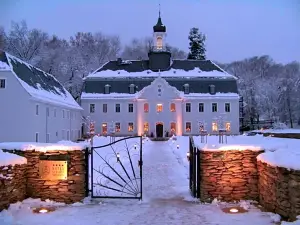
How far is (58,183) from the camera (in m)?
10.5

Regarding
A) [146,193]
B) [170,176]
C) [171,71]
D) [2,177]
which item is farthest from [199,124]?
[2,177]

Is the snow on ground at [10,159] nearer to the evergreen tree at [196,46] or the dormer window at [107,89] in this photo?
the dormer window at [107,89]

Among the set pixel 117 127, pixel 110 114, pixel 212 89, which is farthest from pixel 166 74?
pixel 117 127

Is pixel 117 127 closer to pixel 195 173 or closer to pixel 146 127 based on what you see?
pixel 146 127

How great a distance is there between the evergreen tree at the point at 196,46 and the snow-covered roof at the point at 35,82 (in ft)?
120

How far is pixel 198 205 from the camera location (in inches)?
393

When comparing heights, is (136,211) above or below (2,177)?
below

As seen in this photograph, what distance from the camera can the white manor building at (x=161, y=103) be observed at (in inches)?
1998

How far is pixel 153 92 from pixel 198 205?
134 feet

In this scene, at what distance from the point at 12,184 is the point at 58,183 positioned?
4.28 feet

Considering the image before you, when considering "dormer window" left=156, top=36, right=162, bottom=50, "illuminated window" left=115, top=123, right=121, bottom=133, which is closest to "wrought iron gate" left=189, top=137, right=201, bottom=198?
"illuminated window" left=115, top=123, right=121, bottom=133

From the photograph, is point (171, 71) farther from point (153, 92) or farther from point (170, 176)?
point (170, 176)

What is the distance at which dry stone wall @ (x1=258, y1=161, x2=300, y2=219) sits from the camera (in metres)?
7.87

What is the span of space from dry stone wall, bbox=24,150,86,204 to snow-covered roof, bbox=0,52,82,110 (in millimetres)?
20691
